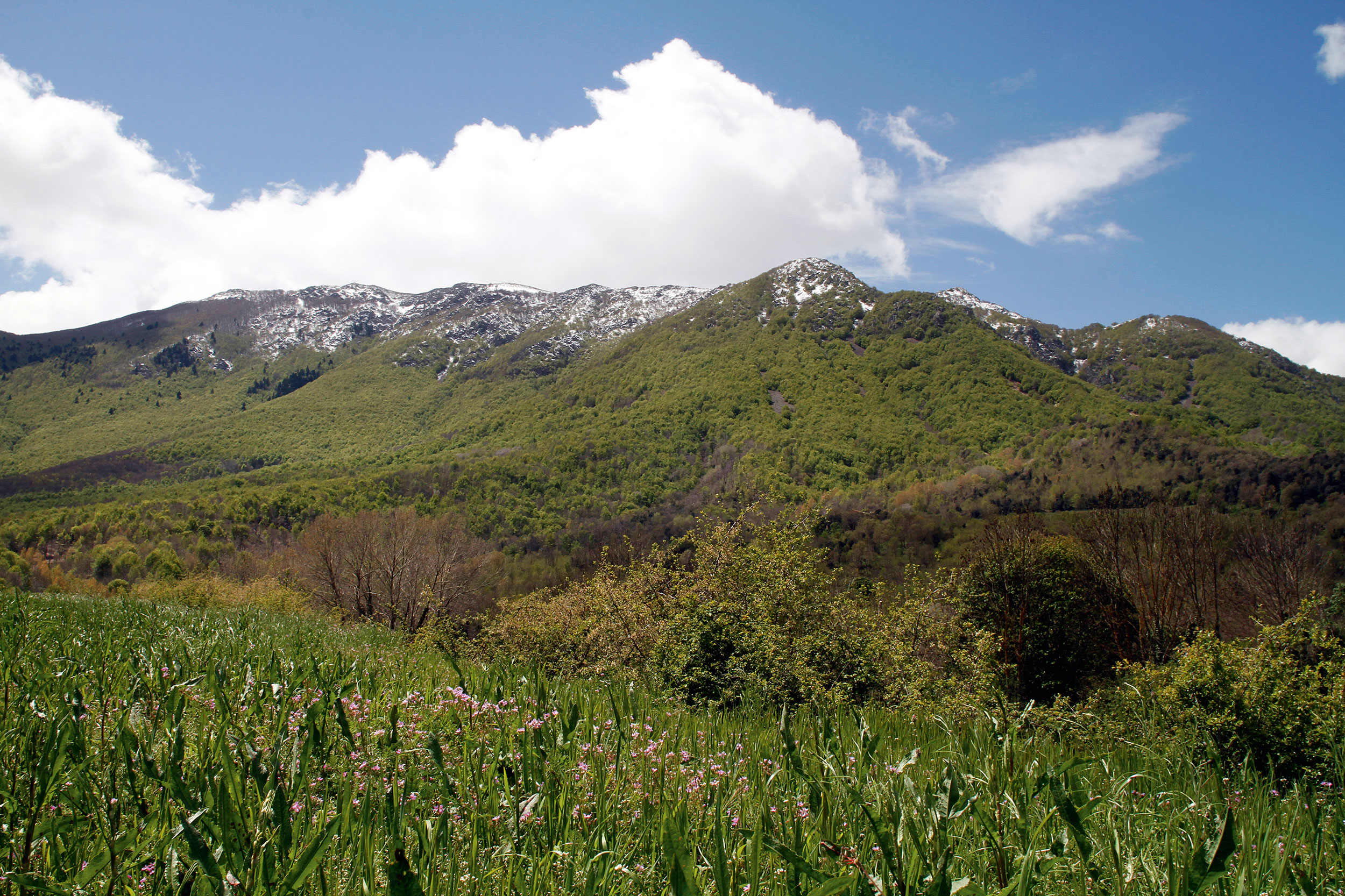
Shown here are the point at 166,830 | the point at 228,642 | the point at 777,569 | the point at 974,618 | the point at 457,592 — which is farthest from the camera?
the point at 457,592

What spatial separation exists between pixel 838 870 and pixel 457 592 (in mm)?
42345

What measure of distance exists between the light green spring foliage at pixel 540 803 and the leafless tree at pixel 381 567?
119 feet

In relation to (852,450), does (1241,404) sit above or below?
above

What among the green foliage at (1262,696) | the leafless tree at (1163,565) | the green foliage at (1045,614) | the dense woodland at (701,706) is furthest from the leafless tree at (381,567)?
the leafless tree at (1163,565)

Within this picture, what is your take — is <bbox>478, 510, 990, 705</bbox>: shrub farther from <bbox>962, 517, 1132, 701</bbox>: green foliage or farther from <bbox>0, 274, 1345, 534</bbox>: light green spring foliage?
<bbox>0, 274, 1345, 534</bbox>: light green spring foliage

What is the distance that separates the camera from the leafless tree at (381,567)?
39.2 m

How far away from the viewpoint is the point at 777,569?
1648cm

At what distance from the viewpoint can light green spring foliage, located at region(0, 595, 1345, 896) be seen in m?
1.30

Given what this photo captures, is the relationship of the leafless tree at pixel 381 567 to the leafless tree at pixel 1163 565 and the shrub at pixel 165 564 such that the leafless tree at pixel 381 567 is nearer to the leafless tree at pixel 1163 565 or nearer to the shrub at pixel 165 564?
the shrub at pixel 165 564

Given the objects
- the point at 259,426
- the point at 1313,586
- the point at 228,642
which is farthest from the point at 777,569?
the point at 259,426

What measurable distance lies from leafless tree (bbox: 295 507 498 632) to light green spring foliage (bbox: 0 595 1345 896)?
36.3 metres

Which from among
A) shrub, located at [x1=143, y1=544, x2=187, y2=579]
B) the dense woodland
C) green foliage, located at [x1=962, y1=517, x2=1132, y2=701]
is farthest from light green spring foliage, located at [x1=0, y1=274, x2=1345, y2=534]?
green foliage, located at [x1=962, y1=517, x2=1132, y2=701]

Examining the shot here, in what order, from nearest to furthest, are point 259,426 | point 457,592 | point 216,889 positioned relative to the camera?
1. point 216,889
2. point 457,592
3. point 259,426

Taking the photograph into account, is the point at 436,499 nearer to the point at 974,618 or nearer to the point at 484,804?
the point at 974,618
